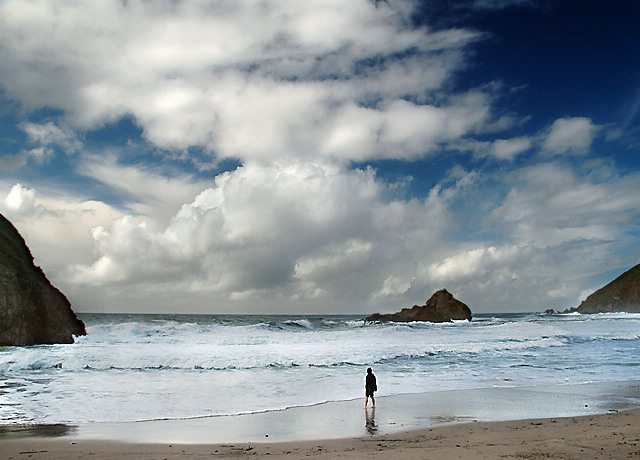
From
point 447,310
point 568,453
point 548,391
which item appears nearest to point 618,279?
point 447,310

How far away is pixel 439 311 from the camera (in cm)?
7800

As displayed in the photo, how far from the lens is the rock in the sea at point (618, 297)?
124750 millimetres

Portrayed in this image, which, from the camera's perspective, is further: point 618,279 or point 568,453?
point 618,279

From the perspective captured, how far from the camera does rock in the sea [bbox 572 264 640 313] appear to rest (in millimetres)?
124750

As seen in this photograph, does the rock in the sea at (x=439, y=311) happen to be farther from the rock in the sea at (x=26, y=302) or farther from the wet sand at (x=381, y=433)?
the wet sand at (x=381, y=433)

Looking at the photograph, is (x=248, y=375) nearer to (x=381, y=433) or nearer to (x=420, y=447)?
(x=381, y=433)

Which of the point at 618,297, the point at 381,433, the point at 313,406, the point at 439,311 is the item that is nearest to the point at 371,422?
the point at 381,433

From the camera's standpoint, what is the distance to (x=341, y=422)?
11.0 m

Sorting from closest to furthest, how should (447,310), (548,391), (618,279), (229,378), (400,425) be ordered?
(400,425)
(548,391)
(229,378)
(447,310)
(618,279)

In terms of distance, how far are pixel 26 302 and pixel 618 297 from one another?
494 ft

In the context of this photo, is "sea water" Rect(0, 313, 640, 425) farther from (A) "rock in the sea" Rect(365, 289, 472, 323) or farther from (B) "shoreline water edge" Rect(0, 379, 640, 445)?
(A) "rock in the sea" Rect(365, 289, 472, 323)

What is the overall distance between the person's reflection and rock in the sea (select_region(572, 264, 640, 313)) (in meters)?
139

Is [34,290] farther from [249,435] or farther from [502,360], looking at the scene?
[502,360]

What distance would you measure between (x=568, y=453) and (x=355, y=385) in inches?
396
